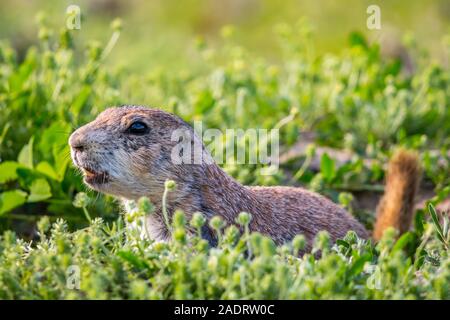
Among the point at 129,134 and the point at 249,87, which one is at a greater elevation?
the point at 249,87

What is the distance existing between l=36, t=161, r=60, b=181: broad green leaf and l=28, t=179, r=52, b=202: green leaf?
6 cm

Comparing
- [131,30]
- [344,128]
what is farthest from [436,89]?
[131,30]

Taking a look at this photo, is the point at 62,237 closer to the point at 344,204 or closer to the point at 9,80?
the point at 344,204

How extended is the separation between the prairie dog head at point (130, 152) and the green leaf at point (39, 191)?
85 cm

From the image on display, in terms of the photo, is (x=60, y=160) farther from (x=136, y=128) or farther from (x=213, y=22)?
(x=213, y=22)

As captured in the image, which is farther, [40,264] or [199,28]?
[199,28]

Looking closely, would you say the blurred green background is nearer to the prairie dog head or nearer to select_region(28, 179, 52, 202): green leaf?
select_region(28, 179, 52, 202): green leaf

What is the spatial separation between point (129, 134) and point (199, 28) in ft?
30.2

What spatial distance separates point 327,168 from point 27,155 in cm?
181

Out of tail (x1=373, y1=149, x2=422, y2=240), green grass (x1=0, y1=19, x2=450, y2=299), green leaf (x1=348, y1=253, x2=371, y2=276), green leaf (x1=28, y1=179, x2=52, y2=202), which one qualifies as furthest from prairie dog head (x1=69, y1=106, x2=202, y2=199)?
tail (x1=373, y1=149, x2=422, y2=240)

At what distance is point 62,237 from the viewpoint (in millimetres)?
3520

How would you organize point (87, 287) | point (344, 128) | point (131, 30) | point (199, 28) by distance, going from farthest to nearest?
point (199, 28) → point (131, 30) → point (344, 128) → point (87, 287)

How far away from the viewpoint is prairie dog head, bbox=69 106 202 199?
4145 mm

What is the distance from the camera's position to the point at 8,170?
5176 millimetres
